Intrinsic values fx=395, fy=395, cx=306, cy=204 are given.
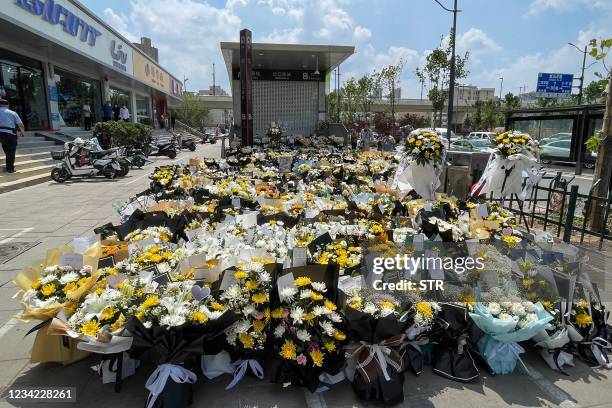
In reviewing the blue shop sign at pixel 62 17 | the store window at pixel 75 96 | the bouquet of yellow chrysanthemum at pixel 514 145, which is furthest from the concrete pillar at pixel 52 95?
the bouquet of yellow chrysanthemum at pixel 514 145

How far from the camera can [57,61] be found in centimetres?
1719

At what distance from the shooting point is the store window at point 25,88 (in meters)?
14.4

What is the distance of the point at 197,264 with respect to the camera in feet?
9.82

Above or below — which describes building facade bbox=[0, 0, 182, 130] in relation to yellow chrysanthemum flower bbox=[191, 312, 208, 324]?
above

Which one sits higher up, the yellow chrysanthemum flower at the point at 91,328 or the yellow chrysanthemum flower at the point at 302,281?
the yellow chrysanthemum flower at the point at 302,281

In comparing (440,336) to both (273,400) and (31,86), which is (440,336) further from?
(31,86)

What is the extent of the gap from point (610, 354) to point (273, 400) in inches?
101

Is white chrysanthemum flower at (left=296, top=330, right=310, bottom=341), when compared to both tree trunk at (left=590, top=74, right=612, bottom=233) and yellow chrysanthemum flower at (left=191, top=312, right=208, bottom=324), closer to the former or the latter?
yellow chrysanthemum flower at (left=191, top=312, right=208, bottom=324)

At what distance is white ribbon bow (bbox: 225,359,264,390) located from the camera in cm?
256

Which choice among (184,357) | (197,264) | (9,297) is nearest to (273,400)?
(184,357)

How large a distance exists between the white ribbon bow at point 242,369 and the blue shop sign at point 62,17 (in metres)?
13.7

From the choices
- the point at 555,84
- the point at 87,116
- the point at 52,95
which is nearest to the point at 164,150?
the point at 87,116

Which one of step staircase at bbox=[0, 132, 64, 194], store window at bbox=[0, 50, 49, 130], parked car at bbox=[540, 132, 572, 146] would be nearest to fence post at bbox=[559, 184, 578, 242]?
step staircase at bbox=[0, 132, 64, 194]

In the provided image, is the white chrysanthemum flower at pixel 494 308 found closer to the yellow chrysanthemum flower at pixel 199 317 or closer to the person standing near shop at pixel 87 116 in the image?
the yellow chrysanthemum flower at pixel 199 317
